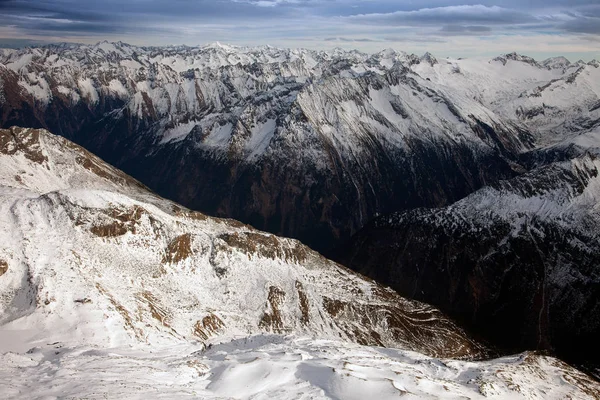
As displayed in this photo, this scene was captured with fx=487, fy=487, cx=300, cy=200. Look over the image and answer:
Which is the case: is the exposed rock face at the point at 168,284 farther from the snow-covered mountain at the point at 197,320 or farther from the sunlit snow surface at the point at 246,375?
the sunlit snow surface at the point at 246,375

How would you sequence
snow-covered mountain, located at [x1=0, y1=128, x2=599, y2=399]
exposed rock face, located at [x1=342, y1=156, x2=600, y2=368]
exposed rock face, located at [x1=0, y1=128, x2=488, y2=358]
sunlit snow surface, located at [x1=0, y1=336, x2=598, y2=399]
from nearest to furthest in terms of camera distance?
sunlit snow surface, located at [x1=0, y1=336, x2=598, y2=399]
snow-covered mountain, located at [x1=0, y1=128, x2=599, y2=399]
exposed rock face, located at [x1=0, y1=128, x2=488, y2=358]
exposed rock face, located at [x1=342, y1=156, x2=600, y2=368]

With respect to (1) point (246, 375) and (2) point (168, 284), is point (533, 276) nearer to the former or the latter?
(2) point (168, 284)

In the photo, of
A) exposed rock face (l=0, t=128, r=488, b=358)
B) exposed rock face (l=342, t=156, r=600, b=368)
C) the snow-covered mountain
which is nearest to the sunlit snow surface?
the snow-covered mountain

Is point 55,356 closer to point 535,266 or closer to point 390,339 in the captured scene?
point 390,339

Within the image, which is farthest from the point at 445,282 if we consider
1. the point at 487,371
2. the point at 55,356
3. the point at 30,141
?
the point at 30,141

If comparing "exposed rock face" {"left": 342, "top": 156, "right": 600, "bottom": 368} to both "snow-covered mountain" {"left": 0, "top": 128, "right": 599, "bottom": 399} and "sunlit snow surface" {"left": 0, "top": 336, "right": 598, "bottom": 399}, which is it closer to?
"snow-covered mountain" {"left": 0, "top": 128, "right": 599, "bottom": 399}

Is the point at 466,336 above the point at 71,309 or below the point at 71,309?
below

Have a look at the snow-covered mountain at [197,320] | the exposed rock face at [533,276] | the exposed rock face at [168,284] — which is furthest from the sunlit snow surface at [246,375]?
the exposed rock face at [533,276]
